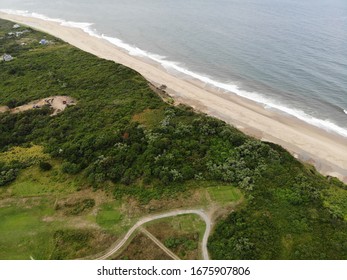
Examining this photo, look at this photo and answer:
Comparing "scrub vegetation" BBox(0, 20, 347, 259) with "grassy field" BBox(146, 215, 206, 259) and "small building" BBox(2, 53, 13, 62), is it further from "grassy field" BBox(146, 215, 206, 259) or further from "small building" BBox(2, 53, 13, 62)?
"small building" BBox(2, 53, 13, 62)

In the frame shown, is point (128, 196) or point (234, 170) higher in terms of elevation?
point (234, 170)

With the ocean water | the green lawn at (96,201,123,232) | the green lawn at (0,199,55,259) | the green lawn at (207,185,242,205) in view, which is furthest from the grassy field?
the ocean water

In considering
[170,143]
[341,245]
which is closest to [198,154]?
[170,143]

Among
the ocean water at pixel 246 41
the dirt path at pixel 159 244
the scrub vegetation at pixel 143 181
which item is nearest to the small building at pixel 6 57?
the ocean water at pixel 246 41

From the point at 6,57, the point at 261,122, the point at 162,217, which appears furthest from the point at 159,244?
the point at 6,57

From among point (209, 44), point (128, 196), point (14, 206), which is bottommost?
point (14, 206)

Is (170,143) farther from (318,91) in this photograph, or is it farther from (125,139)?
(318,91)
